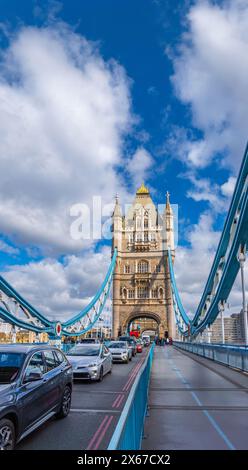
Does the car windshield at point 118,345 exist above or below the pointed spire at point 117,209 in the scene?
below

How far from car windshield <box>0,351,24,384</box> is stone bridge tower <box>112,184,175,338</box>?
70944 mm

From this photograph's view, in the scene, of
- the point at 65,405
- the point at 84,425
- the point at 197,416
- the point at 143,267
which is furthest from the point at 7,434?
the point at 143,267

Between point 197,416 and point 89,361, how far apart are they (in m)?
6.24

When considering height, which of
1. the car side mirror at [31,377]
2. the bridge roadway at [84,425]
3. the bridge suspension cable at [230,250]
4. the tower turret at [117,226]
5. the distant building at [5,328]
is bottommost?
the bridge roadway at [84,425]

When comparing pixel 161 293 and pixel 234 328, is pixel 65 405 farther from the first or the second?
pixel 234 328

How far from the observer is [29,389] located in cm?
588

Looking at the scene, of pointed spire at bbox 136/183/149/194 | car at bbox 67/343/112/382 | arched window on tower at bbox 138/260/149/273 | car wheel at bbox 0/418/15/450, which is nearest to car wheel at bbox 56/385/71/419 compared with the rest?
car wheel at bbox 0/418/15/450

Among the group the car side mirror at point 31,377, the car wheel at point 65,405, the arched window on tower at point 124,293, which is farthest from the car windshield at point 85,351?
the arched window on tower at point 124,293

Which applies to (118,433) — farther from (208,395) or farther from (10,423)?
(208,395)

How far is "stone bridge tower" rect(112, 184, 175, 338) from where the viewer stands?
77562mm

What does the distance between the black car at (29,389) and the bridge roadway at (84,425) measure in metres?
0.24

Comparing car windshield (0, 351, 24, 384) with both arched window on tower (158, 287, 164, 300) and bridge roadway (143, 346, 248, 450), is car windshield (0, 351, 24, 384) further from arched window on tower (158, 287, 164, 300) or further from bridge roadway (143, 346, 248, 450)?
arched window on tower (158, 287, 164, 300)

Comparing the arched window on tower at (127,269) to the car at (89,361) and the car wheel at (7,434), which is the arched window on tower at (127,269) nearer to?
the car at (89,361)

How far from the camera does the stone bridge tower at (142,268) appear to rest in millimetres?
77562
